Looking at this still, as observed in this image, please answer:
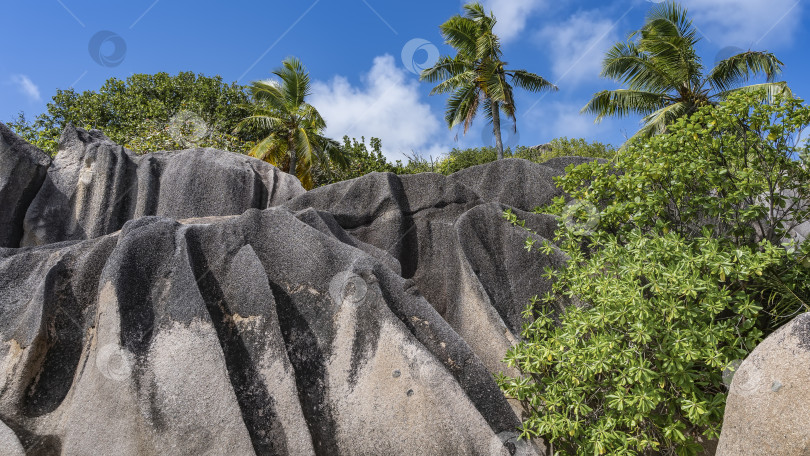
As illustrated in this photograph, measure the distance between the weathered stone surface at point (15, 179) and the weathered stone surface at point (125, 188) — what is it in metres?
0.15

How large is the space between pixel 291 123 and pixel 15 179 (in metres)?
15.6

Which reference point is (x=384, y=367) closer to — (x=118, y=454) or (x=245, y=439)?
(x=245, y=439)

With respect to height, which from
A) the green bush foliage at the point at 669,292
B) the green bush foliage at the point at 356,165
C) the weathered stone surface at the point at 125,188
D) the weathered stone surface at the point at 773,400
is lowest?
the weathered stone surface at the point at 773,400

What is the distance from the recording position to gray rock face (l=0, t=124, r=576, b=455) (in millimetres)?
4426

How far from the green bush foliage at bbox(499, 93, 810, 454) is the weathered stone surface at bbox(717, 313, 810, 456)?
0.28 meters

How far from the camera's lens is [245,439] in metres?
4.31

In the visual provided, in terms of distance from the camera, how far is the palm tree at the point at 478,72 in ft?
74.3

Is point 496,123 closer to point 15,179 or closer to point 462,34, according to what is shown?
point 462,34
